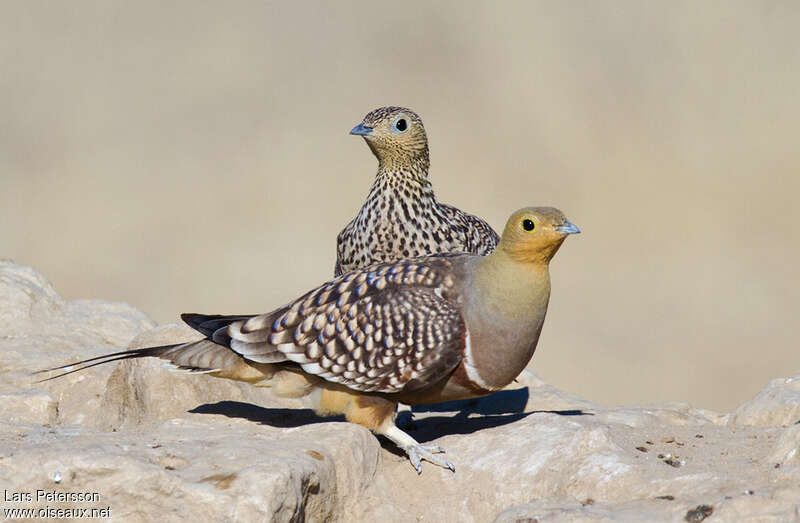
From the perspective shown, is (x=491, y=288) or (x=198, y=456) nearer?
(x=198, y=456)

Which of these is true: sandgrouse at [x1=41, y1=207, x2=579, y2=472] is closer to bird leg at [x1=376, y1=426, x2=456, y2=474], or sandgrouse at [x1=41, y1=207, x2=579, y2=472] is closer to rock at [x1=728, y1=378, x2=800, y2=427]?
bird leg at [x1=376, y1=426, x2=456, y2=474]

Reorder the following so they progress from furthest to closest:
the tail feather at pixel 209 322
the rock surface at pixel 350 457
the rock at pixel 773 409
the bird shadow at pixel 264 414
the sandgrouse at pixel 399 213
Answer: the sandgrouse at pixel 399 213
the rock at pixel 773 409
the bird shadow at pixel 264 414
the tail feather at pixel 209 322
the rock surface at pixel 350 457

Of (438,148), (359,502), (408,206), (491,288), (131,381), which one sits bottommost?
(359,502)

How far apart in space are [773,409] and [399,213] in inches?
116

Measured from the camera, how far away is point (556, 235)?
21.4ft

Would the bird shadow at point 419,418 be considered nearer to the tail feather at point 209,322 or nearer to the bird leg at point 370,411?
the bird leg at point 370,411

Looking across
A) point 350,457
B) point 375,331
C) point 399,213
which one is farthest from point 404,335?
point 399,213

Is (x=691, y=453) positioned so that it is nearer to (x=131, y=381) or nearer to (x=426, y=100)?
(x=131, y=381)

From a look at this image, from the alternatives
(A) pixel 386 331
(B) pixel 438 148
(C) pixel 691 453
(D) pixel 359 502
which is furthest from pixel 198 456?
(B) pixel 438 148

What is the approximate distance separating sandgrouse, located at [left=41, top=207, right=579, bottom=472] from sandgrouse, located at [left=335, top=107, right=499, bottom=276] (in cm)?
139

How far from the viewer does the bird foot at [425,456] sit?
6.50 m

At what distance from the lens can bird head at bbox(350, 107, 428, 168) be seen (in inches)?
345

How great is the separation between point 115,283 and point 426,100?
827 cm

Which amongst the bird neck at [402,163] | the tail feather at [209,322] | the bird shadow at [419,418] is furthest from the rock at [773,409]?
the tail feather at [209,322]
